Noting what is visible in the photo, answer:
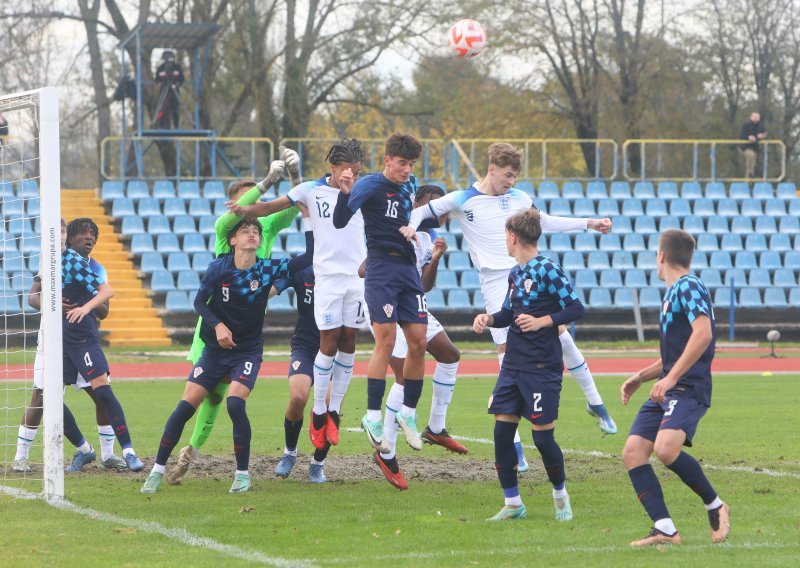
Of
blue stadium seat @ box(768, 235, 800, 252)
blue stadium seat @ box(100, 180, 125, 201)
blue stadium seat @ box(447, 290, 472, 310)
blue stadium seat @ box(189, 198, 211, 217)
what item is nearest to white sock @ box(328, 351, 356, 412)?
blue stadium seat @ box(447, 290, 472, 310)

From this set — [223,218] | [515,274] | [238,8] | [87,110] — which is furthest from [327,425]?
[87,110]

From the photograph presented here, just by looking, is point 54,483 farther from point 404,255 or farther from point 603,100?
point 603,100

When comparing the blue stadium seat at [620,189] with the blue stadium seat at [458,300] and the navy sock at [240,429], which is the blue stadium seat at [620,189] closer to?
the blue stadium seat at [458,300]

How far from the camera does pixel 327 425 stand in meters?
8.78

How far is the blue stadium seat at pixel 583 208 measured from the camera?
29.2 meters

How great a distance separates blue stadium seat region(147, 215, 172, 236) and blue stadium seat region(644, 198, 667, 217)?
12.1 m

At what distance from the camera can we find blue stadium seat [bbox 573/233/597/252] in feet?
94.3

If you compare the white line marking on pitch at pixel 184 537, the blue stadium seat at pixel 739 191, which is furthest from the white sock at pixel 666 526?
the blue stadium seat at pixel 739 191

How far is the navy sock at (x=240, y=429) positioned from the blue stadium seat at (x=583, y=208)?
21.7m

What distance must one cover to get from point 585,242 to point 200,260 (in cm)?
947

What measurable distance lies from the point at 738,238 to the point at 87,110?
21.2 meters

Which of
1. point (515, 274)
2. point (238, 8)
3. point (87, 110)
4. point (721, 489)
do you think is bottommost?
point (721, 489)

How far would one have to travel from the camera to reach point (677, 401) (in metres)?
6.31

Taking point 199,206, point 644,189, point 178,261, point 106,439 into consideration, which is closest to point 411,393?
point 106,439
